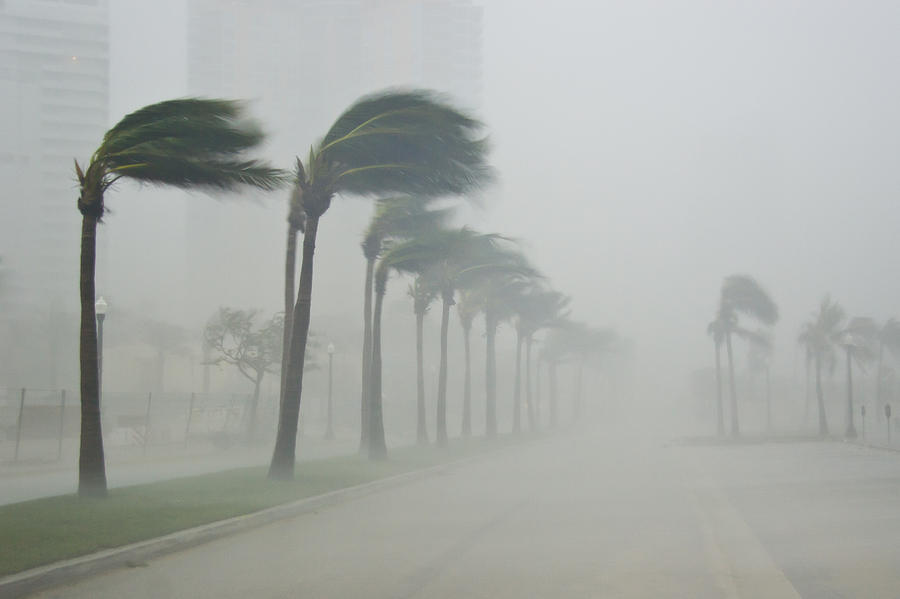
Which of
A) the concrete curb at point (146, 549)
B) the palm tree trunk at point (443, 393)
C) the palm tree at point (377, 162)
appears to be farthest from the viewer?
the palm tree trunk at point (443, 393)

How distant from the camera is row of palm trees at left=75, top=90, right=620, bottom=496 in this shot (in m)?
15.2

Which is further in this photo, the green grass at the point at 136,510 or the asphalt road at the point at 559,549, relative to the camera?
the green grass at the point at 136,510

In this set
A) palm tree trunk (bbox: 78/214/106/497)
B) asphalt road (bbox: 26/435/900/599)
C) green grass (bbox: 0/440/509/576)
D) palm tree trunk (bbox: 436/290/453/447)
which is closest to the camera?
asphalt road (bbox: 26/435/900/599)

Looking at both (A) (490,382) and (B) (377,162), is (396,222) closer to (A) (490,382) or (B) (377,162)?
(B) (377,162)

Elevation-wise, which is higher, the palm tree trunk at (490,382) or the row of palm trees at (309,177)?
the row of palm trees at (309,177)

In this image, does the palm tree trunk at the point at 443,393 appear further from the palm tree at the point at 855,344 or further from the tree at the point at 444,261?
the palm tree at the point at 855,344

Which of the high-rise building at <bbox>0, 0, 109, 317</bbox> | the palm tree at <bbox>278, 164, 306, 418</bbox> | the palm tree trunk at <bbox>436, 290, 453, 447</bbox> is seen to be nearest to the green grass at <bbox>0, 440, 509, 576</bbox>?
the palm tree at <bbox>278, 164, 306, 418</bbox>

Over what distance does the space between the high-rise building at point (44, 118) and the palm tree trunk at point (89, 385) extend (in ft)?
133

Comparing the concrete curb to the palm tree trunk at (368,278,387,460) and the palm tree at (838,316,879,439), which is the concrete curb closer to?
the palm tree trunk at (368,278,387,460)

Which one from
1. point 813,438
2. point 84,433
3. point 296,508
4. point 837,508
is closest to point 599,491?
point 837,508

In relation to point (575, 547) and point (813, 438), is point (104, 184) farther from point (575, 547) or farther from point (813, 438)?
point (813, 438)

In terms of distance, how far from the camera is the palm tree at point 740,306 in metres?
65.0

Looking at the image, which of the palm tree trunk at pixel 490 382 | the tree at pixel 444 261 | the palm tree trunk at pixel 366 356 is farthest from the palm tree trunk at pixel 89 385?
the palm tree trunk at pixel 490 382

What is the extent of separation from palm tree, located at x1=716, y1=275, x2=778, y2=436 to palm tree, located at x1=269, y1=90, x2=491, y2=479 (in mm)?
48054
